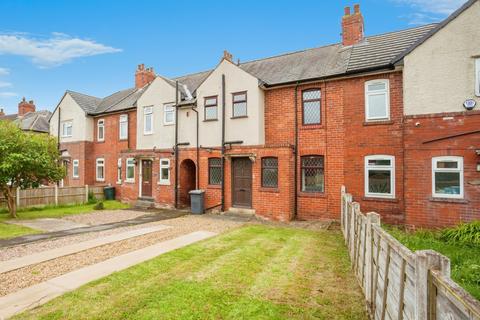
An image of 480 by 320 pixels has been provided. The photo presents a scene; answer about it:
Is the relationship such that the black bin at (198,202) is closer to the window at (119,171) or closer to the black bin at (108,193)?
the window at (119,171)

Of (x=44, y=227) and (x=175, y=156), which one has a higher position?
(x=175, y=156)

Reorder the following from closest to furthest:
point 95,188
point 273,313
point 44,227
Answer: point 273,313 → point 44,227 → point 95,188

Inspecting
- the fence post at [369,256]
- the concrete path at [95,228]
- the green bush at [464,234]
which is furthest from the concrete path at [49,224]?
the green bush at [464,234]

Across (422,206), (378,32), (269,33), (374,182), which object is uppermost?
(269,33)

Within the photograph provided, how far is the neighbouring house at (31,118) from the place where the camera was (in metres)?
27.7

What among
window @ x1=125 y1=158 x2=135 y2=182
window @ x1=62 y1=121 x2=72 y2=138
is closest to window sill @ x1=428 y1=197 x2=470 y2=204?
window @ x1=125 y1=158 x2=135 y2=182

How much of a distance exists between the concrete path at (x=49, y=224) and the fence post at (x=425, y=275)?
11.9m

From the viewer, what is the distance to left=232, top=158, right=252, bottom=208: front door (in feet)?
44.6

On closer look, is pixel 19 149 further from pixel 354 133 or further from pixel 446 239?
pixel 446 239

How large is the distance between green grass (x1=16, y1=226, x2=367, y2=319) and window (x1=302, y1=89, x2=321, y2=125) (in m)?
6.92

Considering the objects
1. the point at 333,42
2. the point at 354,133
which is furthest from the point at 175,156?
the point at 333,42

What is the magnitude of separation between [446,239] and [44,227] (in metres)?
14.5

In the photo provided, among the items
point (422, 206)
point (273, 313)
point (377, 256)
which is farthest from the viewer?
point (422, 206)

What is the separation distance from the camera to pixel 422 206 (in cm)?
958
